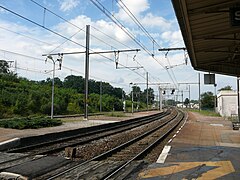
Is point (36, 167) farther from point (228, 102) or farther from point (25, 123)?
point (228, 102)

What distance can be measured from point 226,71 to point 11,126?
15102 millimetres

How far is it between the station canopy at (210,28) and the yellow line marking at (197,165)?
12.6ft

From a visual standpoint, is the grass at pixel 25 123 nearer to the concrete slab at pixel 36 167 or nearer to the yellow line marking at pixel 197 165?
the concrete slab at pixel 36 167

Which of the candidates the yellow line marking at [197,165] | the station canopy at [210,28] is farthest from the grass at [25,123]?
the yellow line marking at [197,165]

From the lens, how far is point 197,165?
9664 mm

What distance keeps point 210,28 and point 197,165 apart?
468 centimetres

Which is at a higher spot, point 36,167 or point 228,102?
point 228,102

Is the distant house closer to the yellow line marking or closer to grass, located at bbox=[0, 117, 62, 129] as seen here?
grass, located at bbox=[0, 117, 62, 129]

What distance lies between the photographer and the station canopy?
8453 millimetres

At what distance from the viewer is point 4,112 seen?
43.2m

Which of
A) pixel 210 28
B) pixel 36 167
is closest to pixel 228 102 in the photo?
pixel 210 28

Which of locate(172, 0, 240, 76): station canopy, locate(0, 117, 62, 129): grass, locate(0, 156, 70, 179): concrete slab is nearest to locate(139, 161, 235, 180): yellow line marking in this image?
locate(0, 156, 70, 179): concrete slab

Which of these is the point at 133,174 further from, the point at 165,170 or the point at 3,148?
the point at 3,148

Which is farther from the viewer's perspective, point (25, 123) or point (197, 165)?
point (25, 123)
